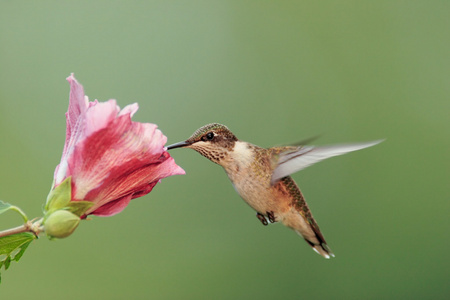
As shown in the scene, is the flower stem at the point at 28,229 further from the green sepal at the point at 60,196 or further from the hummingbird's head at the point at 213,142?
the hummingbird's head at the point at 213,142

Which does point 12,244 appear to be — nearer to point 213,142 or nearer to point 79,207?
point 79,207

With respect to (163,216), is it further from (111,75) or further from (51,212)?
(51,212)

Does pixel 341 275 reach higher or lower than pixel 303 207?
higher

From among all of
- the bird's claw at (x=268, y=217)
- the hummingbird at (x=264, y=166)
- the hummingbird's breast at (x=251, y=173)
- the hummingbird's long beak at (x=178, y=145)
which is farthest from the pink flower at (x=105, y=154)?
the bird's claw at (x=268, y=217)

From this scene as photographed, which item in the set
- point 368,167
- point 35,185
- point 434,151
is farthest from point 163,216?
point 434,151

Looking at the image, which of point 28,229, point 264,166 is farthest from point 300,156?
point 28,229
